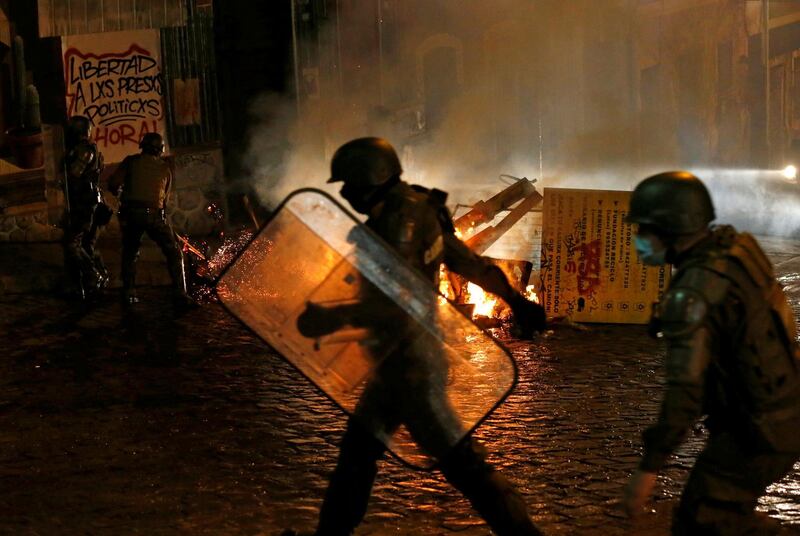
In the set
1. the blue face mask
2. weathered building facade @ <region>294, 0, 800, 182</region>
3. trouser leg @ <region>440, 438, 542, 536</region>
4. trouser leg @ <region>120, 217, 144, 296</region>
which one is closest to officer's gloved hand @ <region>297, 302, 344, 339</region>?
trouser leg @ <region>440, 438, 542, 536</region>

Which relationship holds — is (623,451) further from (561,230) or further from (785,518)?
(561,230)

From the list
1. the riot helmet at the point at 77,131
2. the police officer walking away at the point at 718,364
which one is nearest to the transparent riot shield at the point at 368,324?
the police officer walking away at the point at 718,364

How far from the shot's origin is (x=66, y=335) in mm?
9672

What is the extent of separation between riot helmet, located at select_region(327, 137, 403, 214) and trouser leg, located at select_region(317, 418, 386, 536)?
87 centimetres

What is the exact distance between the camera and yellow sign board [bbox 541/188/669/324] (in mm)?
9711

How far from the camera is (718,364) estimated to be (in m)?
3.42

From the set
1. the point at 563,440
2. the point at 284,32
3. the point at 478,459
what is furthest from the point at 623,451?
the point at 284,32

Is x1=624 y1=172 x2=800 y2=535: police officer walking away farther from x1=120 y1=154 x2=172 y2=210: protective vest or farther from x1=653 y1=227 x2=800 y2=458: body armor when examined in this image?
x1=120 y1=154 x2=172 y2=210: protective vest

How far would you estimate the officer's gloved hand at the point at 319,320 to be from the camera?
4004 millimetres

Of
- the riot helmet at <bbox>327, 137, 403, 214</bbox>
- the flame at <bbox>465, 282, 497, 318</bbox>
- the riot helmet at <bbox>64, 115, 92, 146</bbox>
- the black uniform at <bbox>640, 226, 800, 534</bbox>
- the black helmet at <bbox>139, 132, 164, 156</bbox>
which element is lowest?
the flame at <bbox>465, 282, 497, 318</bbox>

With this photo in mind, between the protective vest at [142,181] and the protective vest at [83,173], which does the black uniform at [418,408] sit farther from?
the protective vest at [83,173]

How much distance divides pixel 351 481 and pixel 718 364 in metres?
1.51

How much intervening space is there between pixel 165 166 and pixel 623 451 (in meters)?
6.40

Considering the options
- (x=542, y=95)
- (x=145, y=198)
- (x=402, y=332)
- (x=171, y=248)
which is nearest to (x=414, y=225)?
(x=402, y=332)
